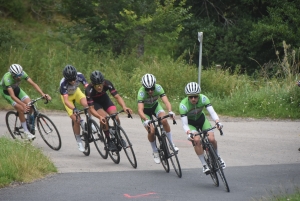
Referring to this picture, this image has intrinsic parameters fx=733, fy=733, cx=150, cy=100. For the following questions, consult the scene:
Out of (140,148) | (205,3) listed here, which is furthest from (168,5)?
(140,148)

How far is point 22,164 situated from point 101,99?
2.65 metres

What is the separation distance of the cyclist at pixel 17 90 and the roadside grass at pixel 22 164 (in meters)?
2.14

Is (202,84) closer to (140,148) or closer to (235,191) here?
(140,148)

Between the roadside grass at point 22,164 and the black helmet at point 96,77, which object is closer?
the roadside grass at point 22,164

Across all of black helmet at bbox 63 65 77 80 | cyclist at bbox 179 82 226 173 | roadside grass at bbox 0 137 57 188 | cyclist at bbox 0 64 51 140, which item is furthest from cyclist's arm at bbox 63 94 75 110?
cyclist at bbox 179 82 226 173

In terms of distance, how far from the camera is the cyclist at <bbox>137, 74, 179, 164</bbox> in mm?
13453

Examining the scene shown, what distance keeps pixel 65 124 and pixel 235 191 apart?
829 centimetres

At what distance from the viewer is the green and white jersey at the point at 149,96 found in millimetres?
13719

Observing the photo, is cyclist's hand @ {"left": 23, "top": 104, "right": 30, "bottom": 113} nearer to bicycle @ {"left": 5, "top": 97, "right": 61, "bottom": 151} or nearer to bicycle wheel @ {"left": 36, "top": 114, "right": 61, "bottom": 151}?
bicycle @ {"left": 5, "top": 97, "right": 61, "bottom": 151}

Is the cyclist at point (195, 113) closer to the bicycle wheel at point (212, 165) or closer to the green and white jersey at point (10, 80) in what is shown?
the bicycle wheel at point (212, 165)

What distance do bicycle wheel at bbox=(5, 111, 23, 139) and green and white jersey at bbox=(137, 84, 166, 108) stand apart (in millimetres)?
3645

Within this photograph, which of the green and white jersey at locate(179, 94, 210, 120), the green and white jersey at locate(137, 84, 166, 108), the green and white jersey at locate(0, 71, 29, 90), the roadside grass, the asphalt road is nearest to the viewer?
the asphalt road

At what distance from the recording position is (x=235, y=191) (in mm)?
11758

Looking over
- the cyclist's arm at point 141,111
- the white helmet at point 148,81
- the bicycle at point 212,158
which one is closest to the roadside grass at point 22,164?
the cyclist's arm at point 141,111
